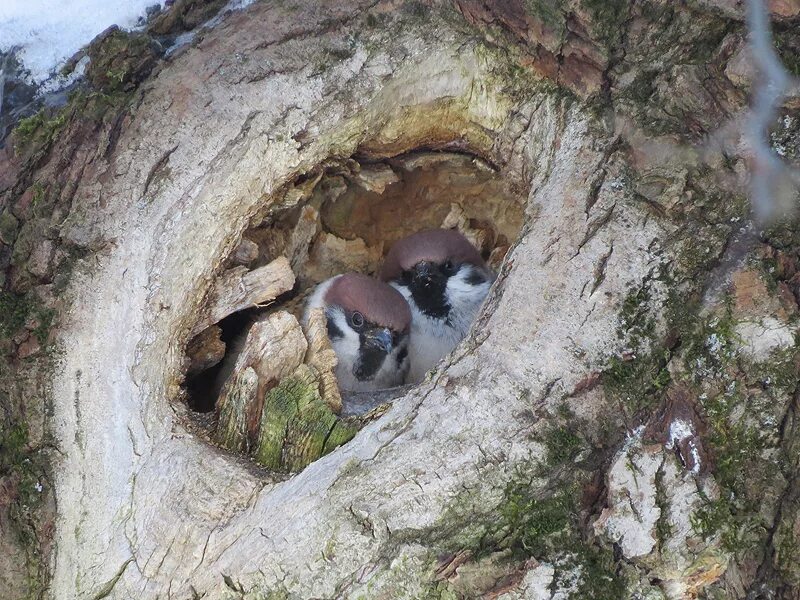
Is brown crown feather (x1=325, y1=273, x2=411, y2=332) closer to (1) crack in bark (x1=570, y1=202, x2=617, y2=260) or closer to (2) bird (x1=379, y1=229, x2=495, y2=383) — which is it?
(2) bird (x1=379, y1=229, x2=495, y2=383)

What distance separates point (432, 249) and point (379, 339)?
0.59m

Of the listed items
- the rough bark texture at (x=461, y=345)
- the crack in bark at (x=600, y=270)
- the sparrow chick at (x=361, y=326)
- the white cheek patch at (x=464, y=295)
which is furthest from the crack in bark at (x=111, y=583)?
the white cheek patch at (x=464, y=295)

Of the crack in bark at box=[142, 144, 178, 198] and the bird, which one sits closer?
the crack in bark at box=[142, 144, 178, 198]

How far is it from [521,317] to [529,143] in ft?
3.05

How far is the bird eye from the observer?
3916mm

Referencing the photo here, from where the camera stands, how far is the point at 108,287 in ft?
8.70

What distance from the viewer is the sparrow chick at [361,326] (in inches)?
154

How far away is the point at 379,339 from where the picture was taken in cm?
391

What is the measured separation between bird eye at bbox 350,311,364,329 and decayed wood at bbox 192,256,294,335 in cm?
84

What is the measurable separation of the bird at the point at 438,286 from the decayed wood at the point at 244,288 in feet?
4.08

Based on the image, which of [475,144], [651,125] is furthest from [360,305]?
[651,125]

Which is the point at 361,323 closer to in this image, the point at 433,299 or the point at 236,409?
the point at 433,299

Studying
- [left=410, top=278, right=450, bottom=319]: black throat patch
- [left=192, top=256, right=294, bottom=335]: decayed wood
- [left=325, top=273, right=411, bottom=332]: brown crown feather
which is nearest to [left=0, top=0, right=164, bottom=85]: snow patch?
[left=192, top=256, right=294, bottom=335]: decayed wood

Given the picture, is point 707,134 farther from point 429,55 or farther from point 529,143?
point 429,55
